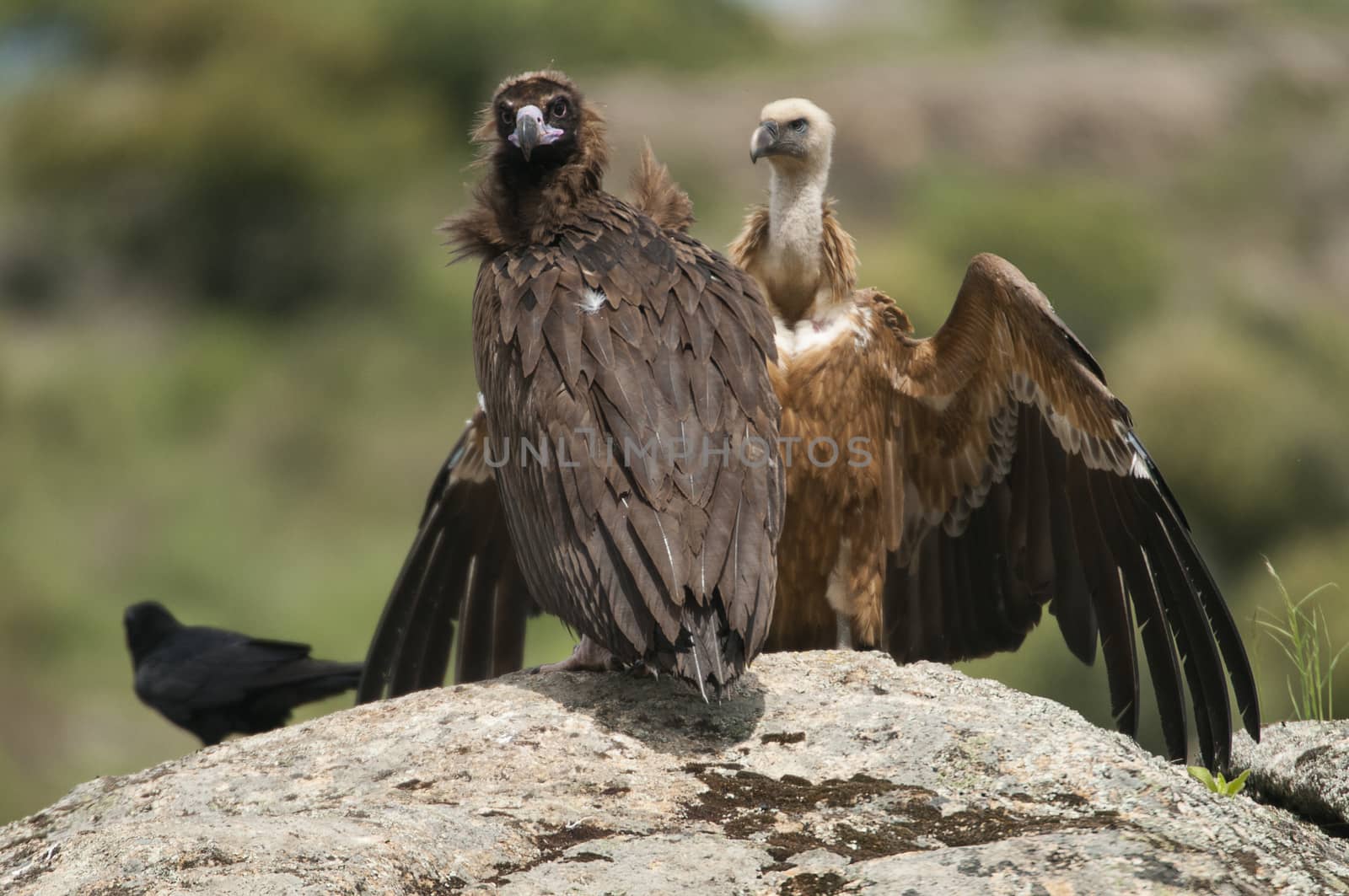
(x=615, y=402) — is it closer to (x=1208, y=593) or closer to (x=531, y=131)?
(x=531, y=131)

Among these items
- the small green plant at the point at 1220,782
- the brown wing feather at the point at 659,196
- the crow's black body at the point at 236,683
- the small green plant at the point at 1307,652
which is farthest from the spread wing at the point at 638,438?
the crow's black body at the point at 236,683

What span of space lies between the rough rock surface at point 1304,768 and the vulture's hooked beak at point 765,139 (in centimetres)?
313

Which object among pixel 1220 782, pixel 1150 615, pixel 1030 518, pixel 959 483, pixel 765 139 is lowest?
pixel 1220 782

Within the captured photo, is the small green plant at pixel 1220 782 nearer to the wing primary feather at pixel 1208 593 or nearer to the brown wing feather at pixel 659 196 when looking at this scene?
the wing primary feather at pixel 1208 593

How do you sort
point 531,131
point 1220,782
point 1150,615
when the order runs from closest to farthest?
point 1220,782 < point 531,131 < point 1150,615

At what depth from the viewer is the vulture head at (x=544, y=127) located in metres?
6.10

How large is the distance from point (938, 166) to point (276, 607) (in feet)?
97.5

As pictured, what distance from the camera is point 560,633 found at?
35062 millimetres

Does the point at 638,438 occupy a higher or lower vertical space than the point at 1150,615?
higher

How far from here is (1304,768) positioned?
5.24m

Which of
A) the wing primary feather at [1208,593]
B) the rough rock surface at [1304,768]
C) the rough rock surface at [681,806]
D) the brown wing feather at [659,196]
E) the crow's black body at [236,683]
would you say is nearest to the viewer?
the rough rock surface at [681,806]

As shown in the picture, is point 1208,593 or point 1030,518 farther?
point 1030,518

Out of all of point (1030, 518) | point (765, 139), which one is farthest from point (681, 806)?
point (765, 139)

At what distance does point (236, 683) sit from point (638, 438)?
15.1ft
